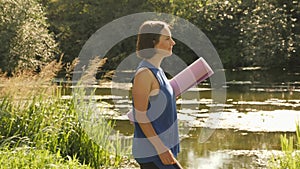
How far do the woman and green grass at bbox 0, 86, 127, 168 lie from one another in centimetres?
242

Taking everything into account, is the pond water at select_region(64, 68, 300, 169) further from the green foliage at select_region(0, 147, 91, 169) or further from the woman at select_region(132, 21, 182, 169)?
the woman at select_region(132, 21, 182, 169)

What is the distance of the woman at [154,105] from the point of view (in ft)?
9.93

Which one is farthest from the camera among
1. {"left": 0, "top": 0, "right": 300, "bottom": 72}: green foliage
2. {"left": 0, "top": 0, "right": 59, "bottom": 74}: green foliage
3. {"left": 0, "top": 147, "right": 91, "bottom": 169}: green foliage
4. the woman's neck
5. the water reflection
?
{"left": 0, "top": 0, "right": 300, "bottom": 72}: green foliage

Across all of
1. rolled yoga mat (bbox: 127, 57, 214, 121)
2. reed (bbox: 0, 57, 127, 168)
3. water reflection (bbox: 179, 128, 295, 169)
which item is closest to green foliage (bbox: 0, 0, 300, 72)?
water reflection (bbox: 179, 128, 295, 169)

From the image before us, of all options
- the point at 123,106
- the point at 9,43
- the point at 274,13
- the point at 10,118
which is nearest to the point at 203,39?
the point at 274,13

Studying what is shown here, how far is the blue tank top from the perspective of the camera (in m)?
3.06

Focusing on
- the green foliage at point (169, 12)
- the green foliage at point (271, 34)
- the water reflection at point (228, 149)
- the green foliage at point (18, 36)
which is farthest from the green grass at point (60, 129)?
the green foliage at point (271, 34)

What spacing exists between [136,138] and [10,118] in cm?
296

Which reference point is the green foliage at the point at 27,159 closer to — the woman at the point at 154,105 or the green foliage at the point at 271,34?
the woman at the point at 154,105

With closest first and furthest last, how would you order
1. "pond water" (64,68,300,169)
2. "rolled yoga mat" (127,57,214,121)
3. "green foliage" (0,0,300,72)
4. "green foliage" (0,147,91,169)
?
"rolled yoga mat" (127,57,214,121) → "green foliage" (0,147,91,169) → "pond water" (64,68,300,169) → "green foliage" (0,0,300,72)

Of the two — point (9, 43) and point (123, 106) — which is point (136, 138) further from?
point (9, 43)

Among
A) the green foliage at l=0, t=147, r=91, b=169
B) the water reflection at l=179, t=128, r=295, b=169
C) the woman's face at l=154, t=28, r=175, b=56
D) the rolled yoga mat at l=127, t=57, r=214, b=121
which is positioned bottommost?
the green foliage at l=0, t=147, r=91, b=169

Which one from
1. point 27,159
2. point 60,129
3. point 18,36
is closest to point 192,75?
point 27,159

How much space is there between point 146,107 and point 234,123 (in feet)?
24.9
